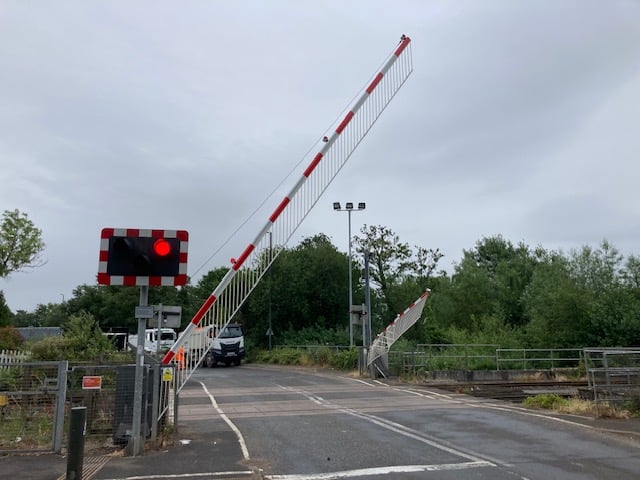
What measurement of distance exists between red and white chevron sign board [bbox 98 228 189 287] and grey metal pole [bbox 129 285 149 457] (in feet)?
0.63

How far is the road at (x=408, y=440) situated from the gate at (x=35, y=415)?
2627 millimetres

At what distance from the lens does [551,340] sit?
28.6 meters

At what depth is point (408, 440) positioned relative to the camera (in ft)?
33.0

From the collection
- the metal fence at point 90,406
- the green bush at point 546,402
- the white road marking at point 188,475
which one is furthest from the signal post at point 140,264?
the green bush at point 546,402

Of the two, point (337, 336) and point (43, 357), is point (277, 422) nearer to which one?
point (43, 357)

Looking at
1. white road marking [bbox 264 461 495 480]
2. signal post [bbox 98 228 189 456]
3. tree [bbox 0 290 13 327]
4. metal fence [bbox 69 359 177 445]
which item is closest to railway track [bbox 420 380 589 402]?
white road marking [bbox 264 461 495 480]

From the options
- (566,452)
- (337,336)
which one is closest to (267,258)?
(566,452)

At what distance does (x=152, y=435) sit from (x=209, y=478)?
214 centimetres

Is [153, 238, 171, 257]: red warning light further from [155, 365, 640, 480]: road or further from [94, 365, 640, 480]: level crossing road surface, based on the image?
[155, 365, 640, 480]: road

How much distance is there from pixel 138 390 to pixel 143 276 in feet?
5.44

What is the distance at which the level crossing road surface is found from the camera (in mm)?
7645

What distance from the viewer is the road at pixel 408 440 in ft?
25.5

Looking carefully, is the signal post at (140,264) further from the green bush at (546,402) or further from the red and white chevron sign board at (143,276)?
the green bush at (546,402)

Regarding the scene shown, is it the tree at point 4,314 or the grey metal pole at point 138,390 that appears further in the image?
the tree at point 4,314
